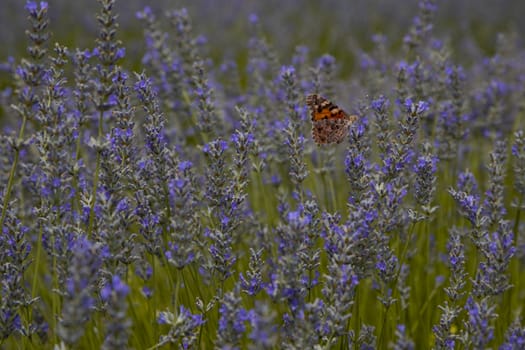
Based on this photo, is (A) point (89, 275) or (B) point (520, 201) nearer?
(A) point (89, 275)

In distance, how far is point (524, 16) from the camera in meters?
11.8

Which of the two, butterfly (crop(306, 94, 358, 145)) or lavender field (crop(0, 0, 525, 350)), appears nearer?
lavender field (crop(0, 0, 525, 350))

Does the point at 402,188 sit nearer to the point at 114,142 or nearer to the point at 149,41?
the point at 114,142

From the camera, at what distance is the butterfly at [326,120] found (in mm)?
3041

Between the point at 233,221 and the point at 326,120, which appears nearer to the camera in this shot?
the point at 233,221

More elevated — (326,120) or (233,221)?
(326,120)

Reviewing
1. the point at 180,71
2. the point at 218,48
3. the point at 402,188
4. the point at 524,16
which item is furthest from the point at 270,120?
the point at 524,16

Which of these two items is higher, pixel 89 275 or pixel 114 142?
pixel 114 142

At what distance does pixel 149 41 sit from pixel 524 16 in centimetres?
1002

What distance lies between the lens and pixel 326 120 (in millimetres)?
3074

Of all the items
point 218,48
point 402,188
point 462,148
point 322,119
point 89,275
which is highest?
point 218,48

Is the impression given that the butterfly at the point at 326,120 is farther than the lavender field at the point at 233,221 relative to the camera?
Yes

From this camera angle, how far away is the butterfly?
3.04 meters

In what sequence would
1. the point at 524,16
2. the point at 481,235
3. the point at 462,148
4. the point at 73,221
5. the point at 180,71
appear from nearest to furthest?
the point at 481,235, the point at 73,221, the point at 180,71, the point at 462,148, the point at 524,16
